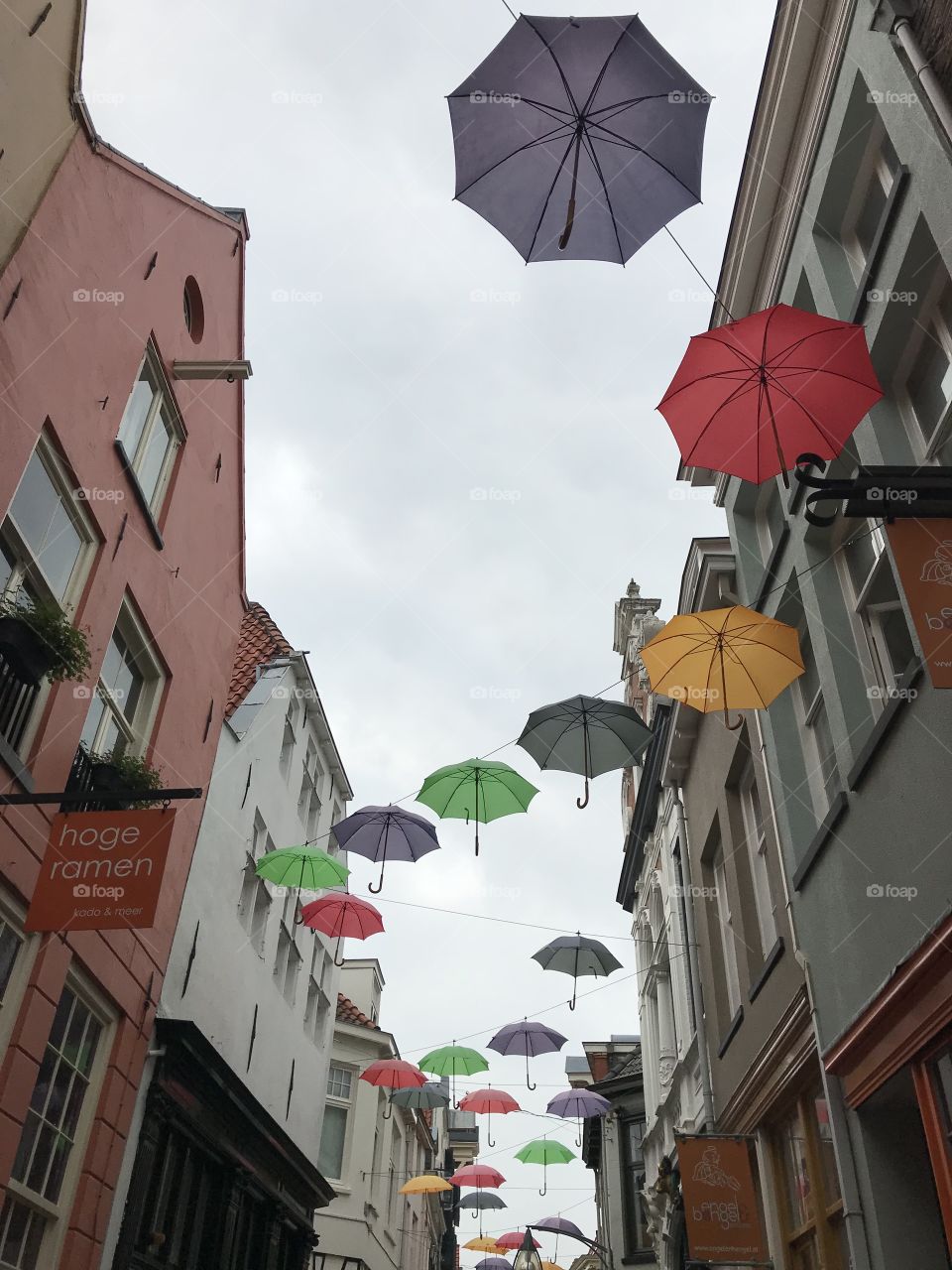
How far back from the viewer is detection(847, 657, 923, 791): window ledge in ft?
20.5

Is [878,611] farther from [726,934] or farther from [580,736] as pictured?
[726,934]

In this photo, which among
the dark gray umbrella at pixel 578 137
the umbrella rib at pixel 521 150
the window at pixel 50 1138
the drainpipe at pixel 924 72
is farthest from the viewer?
the window at pixel 50 1138

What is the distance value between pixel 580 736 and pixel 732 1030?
3.93 m

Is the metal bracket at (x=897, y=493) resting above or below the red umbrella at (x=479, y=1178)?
below

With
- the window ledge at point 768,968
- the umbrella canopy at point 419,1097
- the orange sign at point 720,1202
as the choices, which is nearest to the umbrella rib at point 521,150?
the window ledge at point 768,968

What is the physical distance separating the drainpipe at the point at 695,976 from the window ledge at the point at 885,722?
7.24m

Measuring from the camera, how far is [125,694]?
35.8 ft

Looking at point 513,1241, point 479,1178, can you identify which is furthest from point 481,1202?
point 479,1178

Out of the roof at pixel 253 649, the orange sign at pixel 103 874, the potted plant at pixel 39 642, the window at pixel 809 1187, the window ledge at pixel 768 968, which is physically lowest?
the window at pixel 809 1187

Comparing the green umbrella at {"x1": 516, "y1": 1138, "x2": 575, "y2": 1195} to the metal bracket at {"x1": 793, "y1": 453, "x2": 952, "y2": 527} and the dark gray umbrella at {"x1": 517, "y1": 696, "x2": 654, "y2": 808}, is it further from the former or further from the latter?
the metal bracket at {"x1": 793, "y1": 453, "x2": 952, "y2": 527}

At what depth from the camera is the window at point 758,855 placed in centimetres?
1081

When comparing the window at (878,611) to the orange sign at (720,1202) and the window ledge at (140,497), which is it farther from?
the window ledge at (140,497)

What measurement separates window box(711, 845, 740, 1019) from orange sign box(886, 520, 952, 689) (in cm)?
797

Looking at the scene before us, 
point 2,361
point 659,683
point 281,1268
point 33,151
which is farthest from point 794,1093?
point 281,1268
